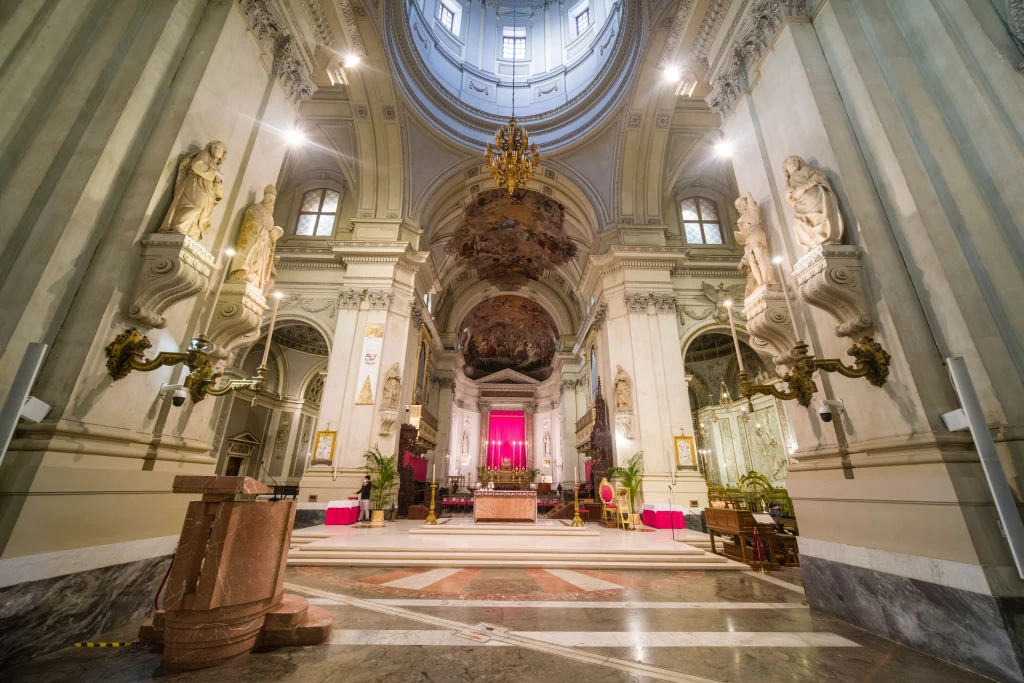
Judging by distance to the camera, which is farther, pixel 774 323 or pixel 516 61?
pixel 516 61

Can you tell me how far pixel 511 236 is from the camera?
21.3m

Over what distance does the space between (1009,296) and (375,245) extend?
46.0 feet

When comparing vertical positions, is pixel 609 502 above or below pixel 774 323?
below

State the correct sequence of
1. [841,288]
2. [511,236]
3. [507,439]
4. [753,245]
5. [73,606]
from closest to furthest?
[73,606]
[841,288]
[753,245]
[511,236]
[507,439]

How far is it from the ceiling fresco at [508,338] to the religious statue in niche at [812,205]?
73.2 ft

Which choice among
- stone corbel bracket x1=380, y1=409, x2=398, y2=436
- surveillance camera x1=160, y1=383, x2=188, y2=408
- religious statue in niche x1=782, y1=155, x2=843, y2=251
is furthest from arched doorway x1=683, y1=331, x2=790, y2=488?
surveillance camera x1=160, y1=383, x2=188, y2=408

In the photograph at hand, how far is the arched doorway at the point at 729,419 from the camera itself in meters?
14.3

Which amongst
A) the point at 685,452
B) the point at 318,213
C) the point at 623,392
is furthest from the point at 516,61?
the point at 685,452

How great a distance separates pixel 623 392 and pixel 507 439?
18.1 metres

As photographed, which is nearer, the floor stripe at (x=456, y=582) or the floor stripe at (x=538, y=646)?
the floor stripe at (x=538, y=646)

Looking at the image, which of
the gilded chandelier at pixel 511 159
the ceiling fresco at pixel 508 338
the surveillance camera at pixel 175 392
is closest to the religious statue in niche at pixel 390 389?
the gilded chandelier at pixel 511 159

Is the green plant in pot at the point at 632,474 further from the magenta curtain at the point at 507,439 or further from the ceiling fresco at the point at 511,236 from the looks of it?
the magenta curtain at the point at 507,439

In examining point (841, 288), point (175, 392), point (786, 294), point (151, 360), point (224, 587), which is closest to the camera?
point (224, 587)

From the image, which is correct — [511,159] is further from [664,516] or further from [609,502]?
[664,516]
